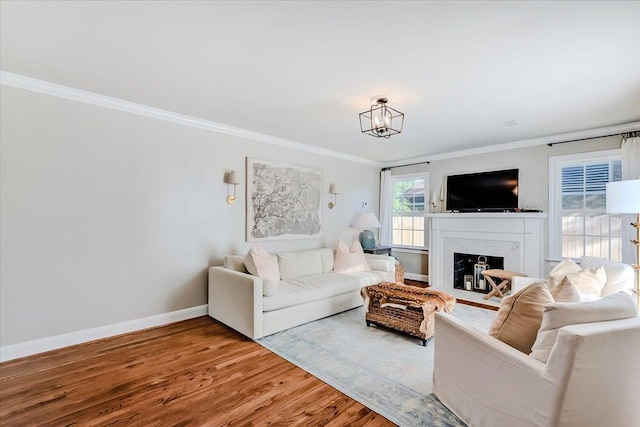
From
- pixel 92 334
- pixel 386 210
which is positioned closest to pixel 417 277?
pixel 386 210

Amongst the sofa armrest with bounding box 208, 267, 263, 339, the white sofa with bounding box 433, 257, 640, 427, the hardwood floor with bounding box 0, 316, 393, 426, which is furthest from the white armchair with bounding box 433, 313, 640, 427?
the sofa armrest with bounding box 208, 267, 263, 339

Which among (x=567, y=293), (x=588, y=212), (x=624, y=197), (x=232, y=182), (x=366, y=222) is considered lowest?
(x=567, y=293)

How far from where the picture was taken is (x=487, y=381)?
1.67m

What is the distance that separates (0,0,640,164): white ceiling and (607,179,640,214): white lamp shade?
89 centimetres

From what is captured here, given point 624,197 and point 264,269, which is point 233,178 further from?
point 624,197

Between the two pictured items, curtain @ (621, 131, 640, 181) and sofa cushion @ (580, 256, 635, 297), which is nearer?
sofa cushion @ (580, 256, 635, 297)

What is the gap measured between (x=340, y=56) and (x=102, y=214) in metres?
2.80

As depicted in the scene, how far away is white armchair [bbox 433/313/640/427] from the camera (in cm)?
134

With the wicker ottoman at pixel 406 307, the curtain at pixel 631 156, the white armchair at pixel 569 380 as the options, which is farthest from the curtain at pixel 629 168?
the white armchair at pixel 569 380

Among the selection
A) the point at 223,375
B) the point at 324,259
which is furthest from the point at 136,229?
the point at 324,259

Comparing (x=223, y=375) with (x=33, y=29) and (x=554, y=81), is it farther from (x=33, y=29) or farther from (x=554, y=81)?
(x=554, y=81)

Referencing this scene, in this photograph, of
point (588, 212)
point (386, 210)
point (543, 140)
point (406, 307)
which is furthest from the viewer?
point (386, 210)

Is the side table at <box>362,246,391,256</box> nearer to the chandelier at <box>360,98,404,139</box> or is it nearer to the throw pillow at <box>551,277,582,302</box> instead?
the chandelier at <box>360,98,404,139</box>

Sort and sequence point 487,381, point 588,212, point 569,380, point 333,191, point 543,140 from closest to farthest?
point 569,380 → point 487,381 → point 588,212 → point 543,140 → point 333,191
